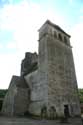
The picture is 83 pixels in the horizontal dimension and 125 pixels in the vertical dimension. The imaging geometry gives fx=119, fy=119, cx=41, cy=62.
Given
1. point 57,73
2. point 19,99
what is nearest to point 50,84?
point 57,73

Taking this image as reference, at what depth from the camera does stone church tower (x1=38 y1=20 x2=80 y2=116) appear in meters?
19.7

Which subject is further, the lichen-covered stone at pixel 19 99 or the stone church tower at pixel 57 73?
the lichen-covered stone at pixel 19 99

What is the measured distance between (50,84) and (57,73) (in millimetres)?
2814

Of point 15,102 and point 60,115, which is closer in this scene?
point 60,115

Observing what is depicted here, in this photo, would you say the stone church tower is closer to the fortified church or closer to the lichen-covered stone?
the fortified church

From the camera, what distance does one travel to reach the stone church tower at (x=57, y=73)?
1972cm

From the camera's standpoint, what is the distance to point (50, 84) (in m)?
19.9

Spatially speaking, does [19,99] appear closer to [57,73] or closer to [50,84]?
[50,84]

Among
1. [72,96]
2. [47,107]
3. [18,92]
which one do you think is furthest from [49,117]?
[18,92]

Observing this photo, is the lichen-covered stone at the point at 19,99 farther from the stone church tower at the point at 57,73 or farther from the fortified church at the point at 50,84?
the stone church tower at the point at 57,73

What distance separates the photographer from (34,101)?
2272 centimetres

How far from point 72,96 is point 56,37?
12456 mm

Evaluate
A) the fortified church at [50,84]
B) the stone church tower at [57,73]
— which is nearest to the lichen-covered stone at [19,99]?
the fortified church at [50,84]

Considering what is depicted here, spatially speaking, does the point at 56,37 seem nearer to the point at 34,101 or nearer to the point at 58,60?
the point at 58,60
